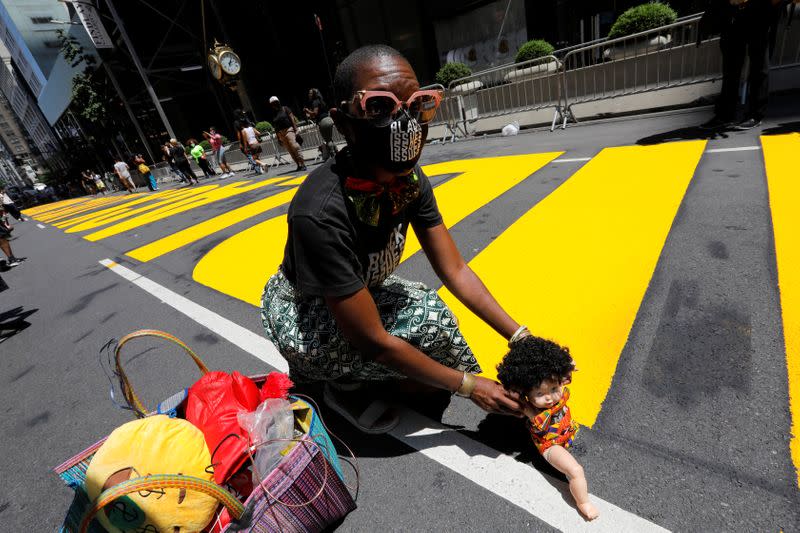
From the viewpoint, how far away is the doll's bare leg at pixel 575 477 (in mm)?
1357

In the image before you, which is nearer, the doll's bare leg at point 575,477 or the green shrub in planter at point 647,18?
the doll's bare leg at point 575,477

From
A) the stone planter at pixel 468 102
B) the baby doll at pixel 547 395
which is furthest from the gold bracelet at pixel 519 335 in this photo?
the stone planter at pixel 468 102

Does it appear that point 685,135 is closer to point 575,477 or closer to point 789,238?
point 789,238

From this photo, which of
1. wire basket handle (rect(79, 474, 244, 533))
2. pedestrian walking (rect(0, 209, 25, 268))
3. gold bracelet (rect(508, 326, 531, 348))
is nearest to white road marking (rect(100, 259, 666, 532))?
gold bracelet (rect(508, 326, 531, 348))

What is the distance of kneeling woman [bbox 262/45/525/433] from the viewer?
1382mm

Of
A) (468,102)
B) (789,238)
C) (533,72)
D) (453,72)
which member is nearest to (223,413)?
(789,238)

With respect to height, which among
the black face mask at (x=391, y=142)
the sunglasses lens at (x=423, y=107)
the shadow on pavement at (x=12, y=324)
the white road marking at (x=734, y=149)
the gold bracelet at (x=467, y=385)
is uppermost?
the sunglasses lens at (x=423, y=107)

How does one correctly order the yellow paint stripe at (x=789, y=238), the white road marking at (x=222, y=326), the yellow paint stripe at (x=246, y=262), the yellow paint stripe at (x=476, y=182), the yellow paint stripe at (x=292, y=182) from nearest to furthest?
1. the yellow paint stripe at (x=789, y=238)
2. the white road marking at (x=222, y=326)
3. the yellow paint stripe at (x=246, y=262)
4. the yellow paint stripe at (x=476, y=182)
5. the yellow paint stripe at (x=292, y=182)

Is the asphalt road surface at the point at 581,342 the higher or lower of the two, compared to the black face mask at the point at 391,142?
lower

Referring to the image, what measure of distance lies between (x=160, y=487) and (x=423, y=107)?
153cm

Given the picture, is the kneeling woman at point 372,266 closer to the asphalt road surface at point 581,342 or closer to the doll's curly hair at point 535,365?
the doll's curly hair at point 535,365

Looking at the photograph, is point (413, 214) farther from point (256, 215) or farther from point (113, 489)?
point (256, 215)

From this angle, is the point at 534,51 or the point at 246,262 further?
the point at 534,51

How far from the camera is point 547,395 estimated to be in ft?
4.80
